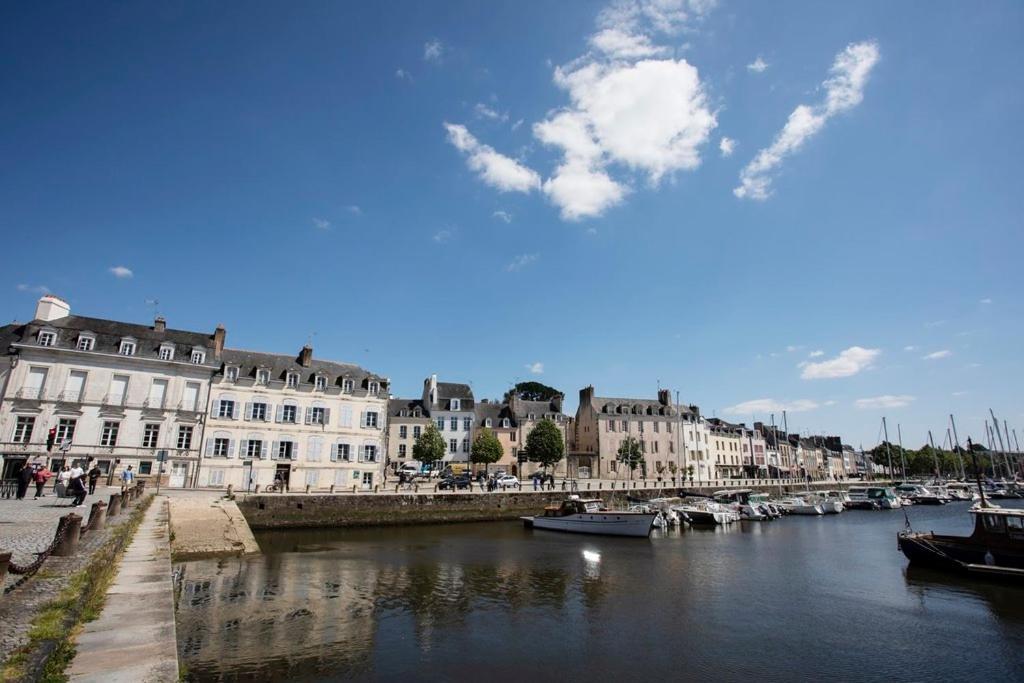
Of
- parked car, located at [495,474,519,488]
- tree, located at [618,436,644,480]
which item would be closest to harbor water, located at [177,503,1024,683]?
parked car, located at [495,474,519,488]

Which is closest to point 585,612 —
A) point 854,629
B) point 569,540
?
point 854,629

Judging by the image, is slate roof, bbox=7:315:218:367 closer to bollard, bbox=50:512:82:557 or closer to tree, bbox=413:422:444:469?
tree, bbox=413:422:444:469

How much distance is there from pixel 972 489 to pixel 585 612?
9142 cm

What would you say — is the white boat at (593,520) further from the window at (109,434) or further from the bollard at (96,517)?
the window at (109,434)

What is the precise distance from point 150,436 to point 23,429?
682 cm

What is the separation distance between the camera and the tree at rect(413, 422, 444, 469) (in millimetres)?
55344

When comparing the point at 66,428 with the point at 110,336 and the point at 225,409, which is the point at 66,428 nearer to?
the point at 110,336

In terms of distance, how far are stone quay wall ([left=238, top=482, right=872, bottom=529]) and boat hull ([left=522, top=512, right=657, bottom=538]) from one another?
7.78 meters

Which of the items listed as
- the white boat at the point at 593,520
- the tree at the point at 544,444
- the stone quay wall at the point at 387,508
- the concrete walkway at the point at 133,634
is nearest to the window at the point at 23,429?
the stone quay wall at the point at 387,508

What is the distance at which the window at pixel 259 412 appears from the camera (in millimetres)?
40750

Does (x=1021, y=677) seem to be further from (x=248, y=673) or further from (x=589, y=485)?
(x=589, y=485)

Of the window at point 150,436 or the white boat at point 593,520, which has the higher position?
the window at point 150,436

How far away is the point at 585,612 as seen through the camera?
52.4 feet

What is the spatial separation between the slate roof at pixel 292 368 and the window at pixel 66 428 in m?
9.27
